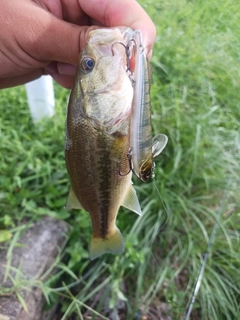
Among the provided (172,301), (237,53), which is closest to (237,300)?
(172,301)

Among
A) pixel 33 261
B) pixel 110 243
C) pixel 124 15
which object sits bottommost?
pixel 33 261

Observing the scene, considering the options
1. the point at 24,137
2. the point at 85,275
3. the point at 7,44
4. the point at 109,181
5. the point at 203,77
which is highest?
the point at 7,44

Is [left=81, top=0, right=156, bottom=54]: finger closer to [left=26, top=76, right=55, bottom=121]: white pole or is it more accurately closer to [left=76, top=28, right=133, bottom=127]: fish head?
[left=76, top=28, right=133, bottom=127]: fish head

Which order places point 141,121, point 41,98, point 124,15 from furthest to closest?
1. point 41,98
2. point 124,15
3. point 141,121

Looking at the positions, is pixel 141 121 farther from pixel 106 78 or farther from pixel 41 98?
pixel 41 98

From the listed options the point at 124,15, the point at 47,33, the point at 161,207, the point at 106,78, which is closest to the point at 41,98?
the point at 161,207

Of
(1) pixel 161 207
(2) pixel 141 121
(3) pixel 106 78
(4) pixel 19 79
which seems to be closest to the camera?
(2) pixel 141 121

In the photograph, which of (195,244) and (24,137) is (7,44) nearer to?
(24,137)

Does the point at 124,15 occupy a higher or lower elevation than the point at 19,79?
higher
